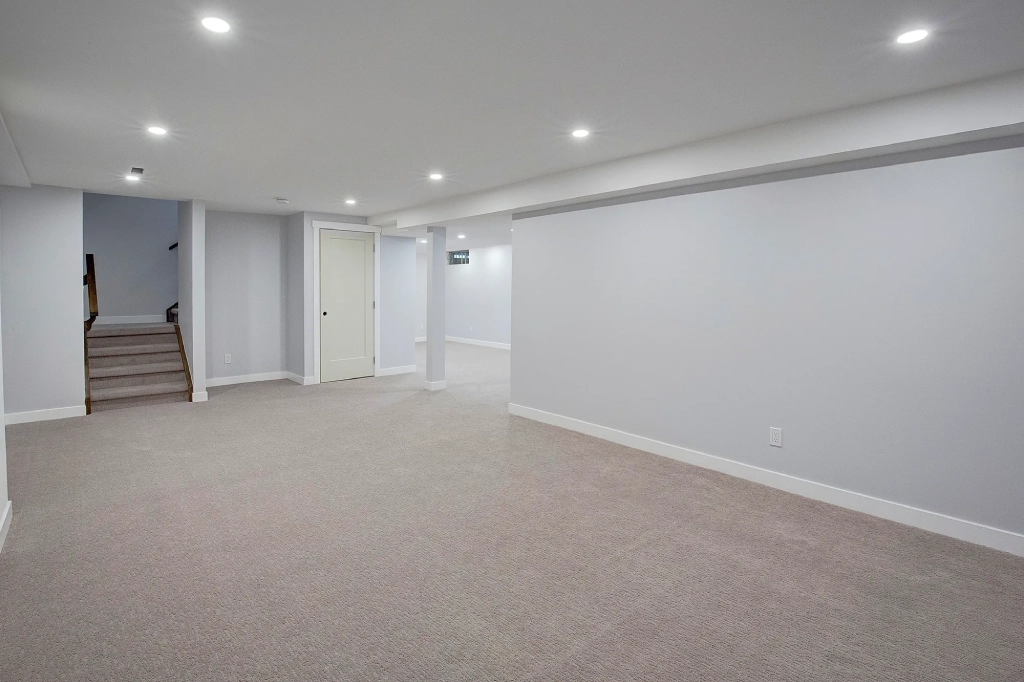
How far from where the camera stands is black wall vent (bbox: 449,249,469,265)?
1311cm

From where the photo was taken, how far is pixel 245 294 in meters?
7.77

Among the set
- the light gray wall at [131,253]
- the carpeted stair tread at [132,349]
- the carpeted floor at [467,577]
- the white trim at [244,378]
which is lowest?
the carpeted floor at [467,577]

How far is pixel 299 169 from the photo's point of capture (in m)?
4.85

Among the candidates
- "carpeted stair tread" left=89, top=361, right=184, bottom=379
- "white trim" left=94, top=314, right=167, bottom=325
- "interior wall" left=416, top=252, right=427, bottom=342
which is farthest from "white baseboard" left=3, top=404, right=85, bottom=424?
"interior wall" left=416, top=252, right=427, bottom=342

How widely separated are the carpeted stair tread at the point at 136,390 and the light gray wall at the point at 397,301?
8.89 ft

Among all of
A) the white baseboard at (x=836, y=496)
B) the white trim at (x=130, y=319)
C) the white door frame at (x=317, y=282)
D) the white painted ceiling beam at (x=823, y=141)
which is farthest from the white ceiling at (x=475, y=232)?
the white trim at (x=130, y=319)

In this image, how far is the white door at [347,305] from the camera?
7789 millimetres

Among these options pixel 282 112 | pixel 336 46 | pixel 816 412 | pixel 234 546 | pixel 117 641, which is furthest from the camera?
pixel 816 412

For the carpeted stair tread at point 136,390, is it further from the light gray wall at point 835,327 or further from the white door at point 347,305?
the light gray wall at point 835,327

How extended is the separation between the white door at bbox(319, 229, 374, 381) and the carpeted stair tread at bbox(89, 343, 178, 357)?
2.03m

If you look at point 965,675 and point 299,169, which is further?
point 299,169

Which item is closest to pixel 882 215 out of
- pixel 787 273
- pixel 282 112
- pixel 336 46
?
pixel 787 273

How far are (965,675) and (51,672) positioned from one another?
3327mm

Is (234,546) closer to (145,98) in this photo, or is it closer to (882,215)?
(145,98)
